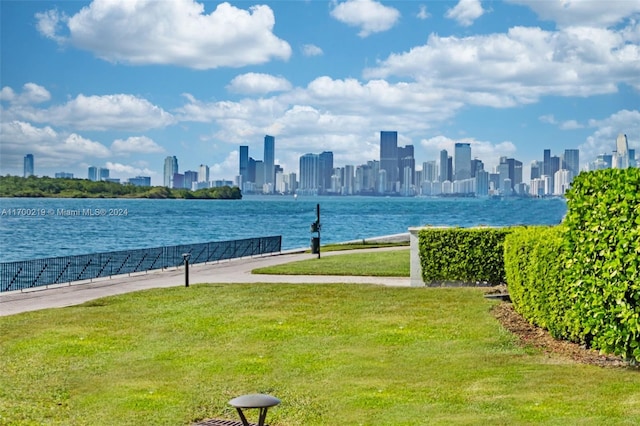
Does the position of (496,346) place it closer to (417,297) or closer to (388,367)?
(388,367)

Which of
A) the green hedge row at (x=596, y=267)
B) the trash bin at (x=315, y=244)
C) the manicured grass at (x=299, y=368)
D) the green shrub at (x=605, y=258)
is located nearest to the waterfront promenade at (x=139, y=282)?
the manicured grass at (x=299, y=368)

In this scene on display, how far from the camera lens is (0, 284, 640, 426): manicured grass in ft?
31.6

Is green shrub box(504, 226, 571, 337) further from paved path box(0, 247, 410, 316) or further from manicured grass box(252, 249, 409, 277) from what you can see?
manicured grass box(252, 249, 409, 277)

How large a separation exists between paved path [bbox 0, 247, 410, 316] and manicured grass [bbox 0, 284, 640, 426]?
2.69 meters

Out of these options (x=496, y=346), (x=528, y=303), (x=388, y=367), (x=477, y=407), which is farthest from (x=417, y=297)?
(x=477, y=407)

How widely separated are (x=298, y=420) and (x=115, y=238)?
95.7 metres

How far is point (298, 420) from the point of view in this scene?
9414mm

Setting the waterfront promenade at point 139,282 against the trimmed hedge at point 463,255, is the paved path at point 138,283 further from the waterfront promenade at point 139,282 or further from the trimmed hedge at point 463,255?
the trimmed hedge at point 463,255

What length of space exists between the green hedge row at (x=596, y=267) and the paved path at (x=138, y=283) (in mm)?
9019

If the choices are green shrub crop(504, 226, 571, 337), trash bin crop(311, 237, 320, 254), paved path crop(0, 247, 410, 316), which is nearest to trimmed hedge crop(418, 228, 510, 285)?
paved path crop(0, 247, 410, 316)

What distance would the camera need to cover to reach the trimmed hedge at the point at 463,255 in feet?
68.6

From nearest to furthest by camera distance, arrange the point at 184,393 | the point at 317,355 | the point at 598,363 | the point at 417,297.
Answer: the point at 184,393 < the point at 598,363 < the point at 317,355 < the point at 417,297

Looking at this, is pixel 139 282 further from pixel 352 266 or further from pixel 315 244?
pixel 315 244

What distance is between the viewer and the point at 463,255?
2103 cm
